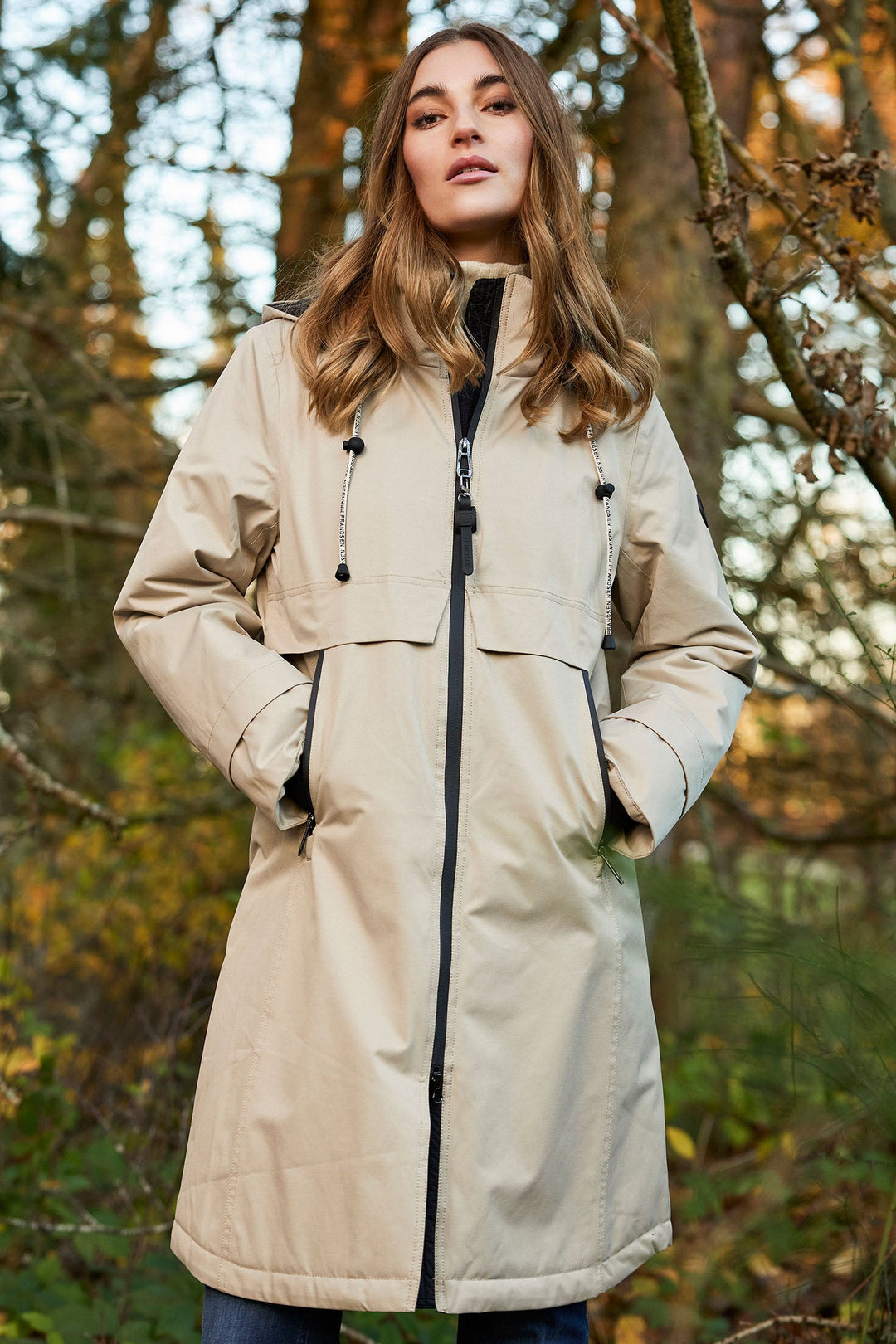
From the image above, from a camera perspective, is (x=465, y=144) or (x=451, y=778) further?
(x=465, y=144)

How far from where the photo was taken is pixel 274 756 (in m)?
1.76

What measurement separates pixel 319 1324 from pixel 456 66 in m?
2.08

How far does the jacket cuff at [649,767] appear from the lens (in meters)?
1.84

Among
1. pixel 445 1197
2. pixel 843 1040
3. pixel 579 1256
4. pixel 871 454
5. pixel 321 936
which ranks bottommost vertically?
pixel 579 1256

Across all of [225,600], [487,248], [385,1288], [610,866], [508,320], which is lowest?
[385,1288]

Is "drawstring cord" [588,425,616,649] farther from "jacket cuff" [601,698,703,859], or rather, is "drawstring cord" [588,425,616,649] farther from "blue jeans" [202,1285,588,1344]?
"blue jeans" [202,1285,588,1344]

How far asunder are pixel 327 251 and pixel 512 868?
1.24 metres

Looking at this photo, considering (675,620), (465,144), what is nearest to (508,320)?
(465,144)

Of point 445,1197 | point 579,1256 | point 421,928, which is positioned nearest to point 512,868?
point 421,928

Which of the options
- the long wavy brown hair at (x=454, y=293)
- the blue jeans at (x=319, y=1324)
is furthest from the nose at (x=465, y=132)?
the blue jeans at (x=319, y=1324)

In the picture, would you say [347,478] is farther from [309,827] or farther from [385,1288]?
[385,1288]

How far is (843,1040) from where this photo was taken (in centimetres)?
167

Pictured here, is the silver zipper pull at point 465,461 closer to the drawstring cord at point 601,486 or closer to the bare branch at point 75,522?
the drawstring cord at point 601,486

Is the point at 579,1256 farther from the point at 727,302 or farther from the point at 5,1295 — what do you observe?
the point at 727,302
